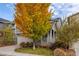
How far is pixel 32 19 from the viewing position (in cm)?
170

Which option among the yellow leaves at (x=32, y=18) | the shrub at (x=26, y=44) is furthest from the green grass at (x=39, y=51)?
the yellow leaves at (x=32, y=18)

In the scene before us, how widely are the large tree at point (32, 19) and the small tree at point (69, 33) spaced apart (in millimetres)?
149

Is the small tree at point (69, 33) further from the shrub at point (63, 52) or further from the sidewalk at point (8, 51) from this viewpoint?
the sidewalk at point (8, 51)

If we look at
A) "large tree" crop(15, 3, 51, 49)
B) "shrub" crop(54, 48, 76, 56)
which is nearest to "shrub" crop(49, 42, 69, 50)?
"shrub" crop(54, 48, 76, 56)

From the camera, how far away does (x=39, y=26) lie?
1.69 meters

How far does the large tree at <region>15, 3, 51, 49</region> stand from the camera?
5.53 ft

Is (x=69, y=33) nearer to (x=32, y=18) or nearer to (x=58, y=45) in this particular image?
(x=58, y=45)

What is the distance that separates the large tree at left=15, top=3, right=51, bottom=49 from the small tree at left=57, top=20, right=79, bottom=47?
5.9 inches

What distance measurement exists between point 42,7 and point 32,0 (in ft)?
0.37

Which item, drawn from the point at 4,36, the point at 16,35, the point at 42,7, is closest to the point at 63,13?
the point at 42,7

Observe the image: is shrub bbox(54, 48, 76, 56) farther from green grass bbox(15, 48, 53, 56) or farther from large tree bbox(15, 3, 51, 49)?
large tree bbox(15, 3, 51, 49)

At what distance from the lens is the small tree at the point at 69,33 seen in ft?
5.44

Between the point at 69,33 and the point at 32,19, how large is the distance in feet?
1.17

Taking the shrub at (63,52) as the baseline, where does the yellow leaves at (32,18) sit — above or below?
above
